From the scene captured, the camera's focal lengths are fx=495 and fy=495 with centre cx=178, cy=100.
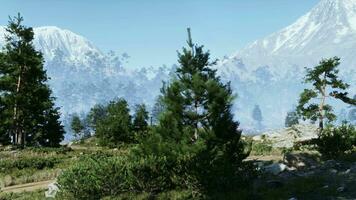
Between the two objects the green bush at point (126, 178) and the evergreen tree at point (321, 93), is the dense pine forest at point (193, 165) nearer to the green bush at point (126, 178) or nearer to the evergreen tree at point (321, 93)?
the green bush at point (126, 178)

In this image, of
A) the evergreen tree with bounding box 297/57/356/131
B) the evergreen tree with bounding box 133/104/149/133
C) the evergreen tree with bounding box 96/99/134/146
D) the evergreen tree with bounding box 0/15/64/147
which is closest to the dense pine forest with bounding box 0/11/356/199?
the evergreen tree with bounding box 297/57/356/131

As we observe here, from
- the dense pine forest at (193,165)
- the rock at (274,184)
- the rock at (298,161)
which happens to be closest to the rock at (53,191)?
the dense pine forest at (193,165)

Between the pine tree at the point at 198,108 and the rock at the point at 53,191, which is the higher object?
the pine tree at the point at 198,108

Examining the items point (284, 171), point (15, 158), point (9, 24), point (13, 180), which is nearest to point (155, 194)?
point (284, 171)

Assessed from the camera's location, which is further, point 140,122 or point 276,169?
point 140,122

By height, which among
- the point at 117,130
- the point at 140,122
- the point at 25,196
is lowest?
the point at 25,196

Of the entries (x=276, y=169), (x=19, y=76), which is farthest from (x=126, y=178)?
(x=19, y=76)

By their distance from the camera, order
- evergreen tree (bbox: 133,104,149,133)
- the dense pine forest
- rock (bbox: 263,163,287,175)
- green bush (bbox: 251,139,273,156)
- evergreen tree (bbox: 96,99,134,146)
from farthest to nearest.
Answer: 1. evergreen tree (bbox: 133,104,149,133)
2. evergreen tree (bbox: 96,99,134,146)
3. green bush (bbox: 251,139,273,156)
4. rock (bbox: 263,163,287,175)
5. the dense pine forest

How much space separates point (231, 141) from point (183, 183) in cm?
531

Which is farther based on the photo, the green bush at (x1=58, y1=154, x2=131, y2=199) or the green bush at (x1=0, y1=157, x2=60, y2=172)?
the green bush at (x1=0, y1=157, x2=60, y2=172)

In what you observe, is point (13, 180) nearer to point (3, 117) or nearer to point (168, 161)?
point (168, 161)

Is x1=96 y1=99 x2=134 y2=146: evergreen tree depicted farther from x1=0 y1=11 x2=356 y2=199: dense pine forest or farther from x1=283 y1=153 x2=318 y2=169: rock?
x1=283 y1=153 x2=318 y2=169: rock

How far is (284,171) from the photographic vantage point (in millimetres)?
25156

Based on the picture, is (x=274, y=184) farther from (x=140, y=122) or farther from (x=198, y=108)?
(x=140, y=122)
